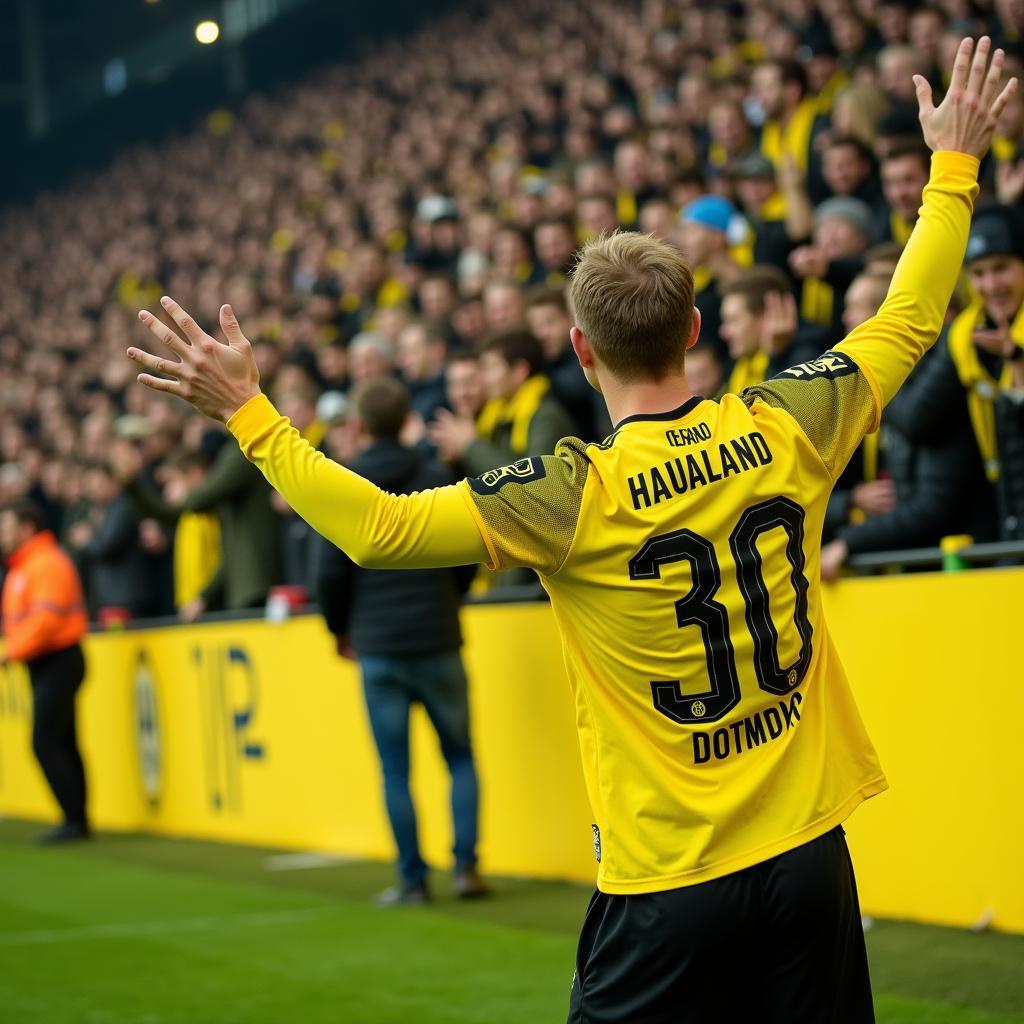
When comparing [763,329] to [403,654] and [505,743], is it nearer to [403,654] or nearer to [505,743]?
[403,654]

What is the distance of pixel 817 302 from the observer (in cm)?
838

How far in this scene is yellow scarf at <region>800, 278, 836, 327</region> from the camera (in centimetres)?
831

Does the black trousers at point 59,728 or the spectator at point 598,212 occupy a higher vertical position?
the spectator at point 598,212

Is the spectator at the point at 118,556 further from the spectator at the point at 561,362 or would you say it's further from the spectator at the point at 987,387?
the spectator at the point at 987,387

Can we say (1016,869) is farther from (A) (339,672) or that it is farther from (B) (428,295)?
(B) (428,295)

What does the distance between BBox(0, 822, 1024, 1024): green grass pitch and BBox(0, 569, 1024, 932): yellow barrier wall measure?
0.28 m

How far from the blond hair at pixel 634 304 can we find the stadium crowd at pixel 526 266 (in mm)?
383

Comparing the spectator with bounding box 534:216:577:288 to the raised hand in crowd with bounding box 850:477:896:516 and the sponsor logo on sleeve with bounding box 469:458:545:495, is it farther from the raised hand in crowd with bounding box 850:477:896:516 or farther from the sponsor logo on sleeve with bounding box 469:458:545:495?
the sponsor logo on sleeve with bounding box 469:458:545:495

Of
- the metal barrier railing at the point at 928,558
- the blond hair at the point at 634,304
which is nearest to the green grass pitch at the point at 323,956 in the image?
the metal barrier railing at the point at 928,558

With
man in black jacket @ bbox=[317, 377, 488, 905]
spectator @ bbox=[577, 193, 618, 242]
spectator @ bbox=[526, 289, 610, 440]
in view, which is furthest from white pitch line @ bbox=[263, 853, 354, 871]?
spectator @ bbox=[577, 193, 618, 242]

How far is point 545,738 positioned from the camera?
8.30 meters

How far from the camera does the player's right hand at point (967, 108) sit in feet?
10.6

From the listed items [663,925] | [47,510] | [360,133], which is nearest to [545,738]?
[663,925]

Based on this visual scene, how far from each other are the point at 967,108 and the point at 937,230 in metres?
0.24
